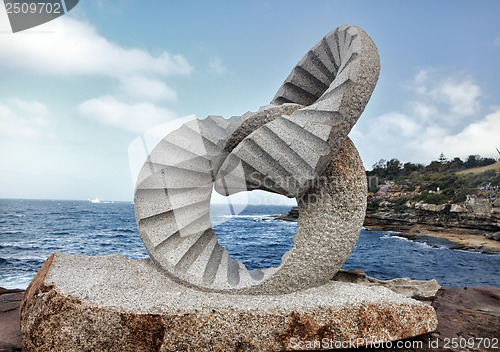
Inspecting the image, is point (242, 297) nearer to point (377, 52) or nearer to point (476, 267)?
point (377, 52)

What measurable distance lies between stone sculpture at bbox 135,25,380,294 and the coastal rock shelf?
2.04 ft

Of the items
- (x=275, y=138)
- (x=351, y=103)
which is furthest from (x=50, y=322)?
(x=351, y=103)

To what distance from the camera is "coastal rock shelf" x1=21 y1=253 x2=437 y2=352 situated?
3.00 meters

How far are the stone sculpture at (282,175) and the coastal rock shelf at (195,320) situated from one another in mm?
621

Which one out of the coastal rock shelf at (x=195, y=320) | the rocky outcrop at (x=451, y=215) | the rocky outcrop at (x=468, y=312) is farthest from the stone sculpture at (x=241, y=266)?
the rocky outcrop at (x=451, y=215)

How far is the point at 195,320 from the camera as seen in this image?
3004mm

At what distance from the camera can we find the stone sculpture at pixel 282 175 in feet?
11.7

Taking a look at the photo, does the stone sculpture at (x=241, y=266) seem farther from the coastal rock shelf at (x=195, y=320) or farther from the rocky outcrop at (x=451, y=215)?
the rocky outcrop at (x=451, y=215)

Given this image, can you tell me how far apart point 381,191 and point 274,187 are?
33.2 m

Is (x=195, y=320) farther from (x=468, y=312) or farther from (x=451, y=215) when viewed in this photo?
(x=451, y=215)

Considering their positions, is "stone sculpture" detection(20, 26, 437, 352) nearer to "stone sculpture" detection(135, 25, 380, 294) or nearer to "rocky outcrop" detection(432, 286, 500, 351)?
"stone sculpture" detection(135, 25, 380, 294)

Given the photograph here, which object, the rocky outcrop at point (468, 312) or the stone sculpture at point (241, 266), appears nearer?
the stone sculpture at point (241, 266)

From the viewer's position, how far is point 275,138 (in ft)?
12.0

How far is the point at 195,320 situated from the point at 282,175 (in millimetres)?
1703
